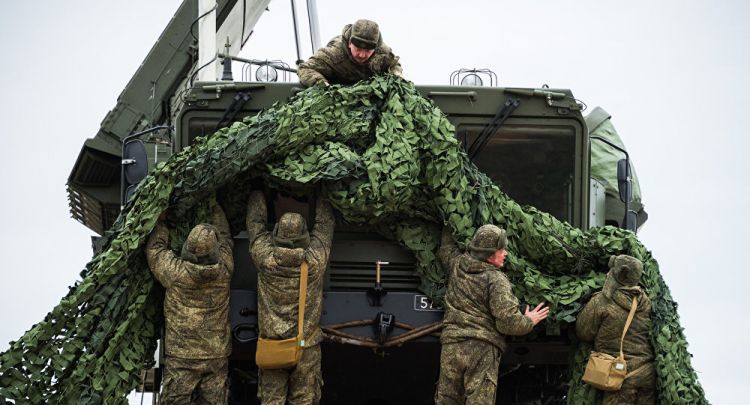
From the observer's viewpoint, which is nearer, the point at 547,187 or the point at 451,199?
the point at 451,199

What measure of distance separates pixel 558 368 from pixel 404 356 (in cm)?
119

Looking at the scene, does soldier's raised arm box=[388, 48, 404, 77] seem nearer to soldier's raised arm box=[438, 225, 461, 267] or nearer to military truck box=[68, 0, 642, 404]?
military truck box=[68, 0, 642, 404]

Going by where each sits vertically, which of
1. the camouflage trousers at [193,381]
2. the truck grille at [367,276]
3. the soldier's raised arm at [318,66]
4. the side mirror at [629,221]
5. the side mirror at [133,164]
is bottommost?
the camouflage trousers at [193,381]

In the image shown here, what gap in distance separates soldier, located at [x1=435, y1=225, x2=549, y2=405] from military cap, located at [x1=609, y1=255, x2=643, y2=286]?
1.91 feet

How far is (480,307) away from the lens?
1278cm

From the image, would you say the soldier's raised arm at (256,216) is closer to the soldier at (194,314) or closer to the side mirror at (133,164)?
the soldier at (194,314)

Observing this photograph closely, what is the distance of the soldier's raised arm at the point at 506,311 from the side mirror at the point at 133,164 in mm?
2723

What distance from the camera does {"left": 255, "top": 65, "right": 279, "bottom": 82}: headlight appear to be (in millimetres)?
14195

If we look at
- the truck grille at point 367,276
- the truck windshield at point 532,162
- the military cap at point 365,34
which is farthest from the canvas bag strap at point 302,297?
the truck windshield at point 532,162

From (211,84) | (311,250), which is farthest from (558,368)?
(211,84)

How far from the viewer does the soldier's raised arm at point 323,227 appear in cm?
1294

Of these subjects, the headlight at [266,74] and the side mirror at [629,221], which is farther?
the headlight at [266,74]

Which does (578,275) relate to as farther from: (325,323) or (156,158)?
(156,158)

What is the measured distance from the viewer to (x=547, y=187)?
46.1 feet
